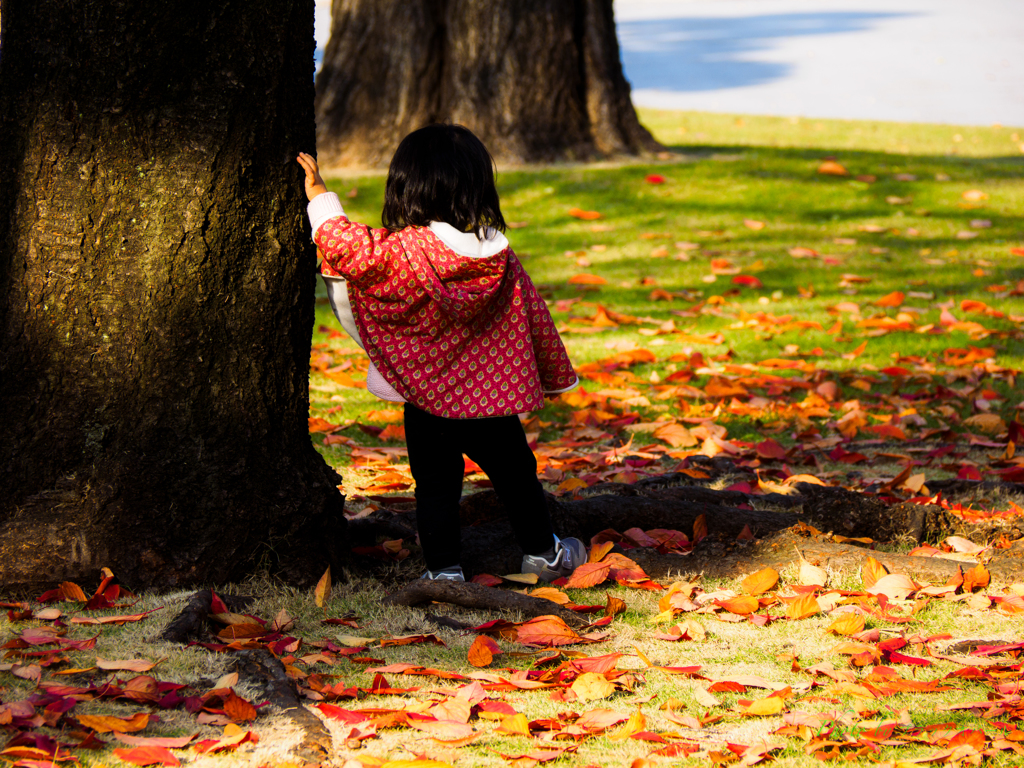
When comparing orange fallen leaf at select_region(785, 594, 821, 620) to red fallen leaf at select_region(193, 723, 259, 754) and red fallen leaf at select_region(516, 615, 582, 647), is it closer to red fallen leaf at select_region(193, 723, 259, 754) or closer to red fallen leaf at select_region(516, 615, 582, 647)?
Result: red fallen leaf at select_region(516, 615, 582, 647)

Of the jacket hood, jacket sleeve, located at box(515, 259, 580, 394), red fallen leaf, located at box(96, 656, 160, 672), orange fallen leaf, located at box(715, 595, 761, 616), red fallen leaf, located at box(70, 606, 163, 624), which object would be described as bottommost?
orange fallen leaf, located at box(715, 595, 761, 616)

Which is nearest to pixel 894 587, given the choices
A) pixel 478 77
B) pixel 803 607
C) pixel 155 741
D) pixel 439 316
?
pixel 803 607

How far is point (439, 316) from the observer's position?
311 centimetres

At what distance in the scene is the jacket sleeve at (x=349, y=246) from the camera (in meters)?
2.99

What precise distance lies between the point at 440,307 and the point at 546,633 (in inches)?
38.5

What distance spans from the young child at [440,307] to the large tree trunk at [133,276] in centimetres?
28

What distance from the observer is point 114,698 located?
244cm

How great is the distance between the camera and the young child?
3.05 meters

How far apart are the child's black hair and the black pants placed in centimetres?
60

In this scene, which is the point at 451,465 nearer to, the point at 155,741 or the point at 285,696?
the point at 285,696

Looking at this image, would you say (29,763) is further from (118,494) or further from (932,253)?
(932,253)

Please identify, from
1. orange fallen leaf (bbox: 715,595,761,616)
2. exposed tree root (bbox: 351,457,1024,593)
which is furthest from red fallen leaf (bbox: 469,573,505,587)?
orange fallen leaf (bbox: 715,595,761,616)

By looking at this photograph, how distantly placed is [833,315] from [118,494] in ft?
18.8

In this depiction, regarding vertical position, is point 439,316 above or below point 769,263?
above
